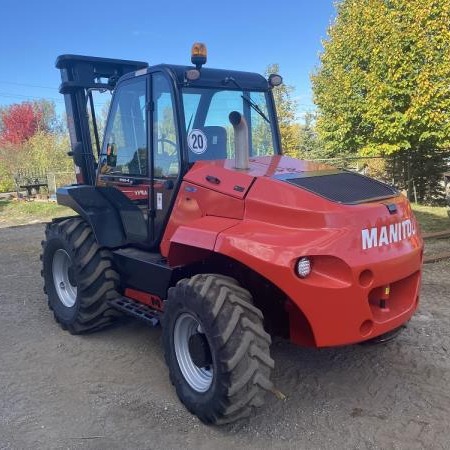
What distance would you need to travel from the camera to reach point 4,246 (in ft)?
33.4

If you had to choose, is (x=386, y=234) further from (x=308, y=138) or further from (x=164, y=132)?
(x=308, y=138)

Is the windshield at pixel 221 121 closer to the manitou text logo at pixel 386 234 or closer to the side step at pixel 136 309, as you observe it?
the side step at pixel 136 309

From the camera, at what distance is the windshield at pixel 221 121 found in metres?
4.03

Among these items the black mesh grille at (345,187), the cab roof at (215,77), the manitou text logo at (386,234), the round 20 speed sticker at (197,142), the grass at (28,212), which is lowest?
the grass at (28,212)

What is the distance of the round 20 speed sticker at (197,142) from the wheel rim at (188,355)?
1.35 meters

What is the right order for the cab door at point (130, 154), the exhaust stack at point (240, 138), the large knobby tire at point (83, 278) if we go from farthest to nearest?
the large knobby tire at point (83, 278)
the cab door at point (130, 154)
the exhaust stack at point (240, 138)

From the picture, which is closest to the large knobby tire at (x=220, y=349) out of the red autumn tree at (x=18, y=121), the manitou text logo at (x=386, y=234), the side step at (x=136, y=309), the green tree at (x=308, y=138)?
the side step at (x=136, y=309)

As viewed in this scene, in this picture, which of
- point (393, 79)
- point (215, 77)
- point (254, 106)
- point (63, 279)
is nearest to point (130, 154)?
point (215, 77)

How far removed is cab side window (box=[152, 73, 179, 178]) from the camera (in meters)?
4.00

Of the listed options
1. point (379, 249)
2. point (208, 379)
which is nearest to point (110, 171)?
point (208, 379)

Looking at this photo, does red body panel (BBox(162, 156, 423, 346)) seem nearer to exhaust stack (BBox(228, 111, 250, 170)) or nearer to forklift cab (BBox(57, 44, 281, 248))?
exhaust stack (BBox(228, 111, 250, 170))

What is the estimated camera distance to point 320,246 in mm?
3000

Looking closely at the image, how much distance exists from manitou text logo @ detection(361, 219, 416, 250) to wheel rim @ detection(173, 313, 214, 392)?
49.8 inches

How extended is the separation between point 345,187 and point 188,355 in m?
1.64
